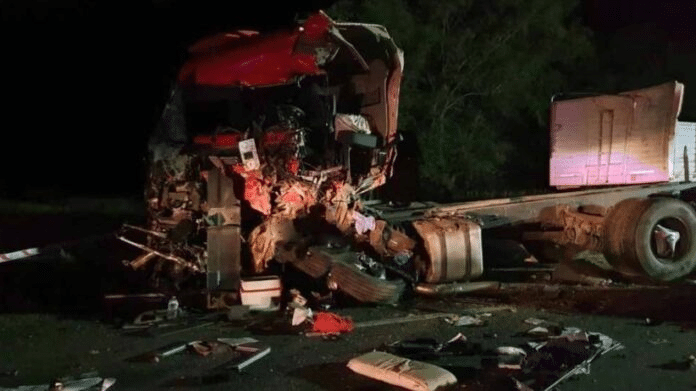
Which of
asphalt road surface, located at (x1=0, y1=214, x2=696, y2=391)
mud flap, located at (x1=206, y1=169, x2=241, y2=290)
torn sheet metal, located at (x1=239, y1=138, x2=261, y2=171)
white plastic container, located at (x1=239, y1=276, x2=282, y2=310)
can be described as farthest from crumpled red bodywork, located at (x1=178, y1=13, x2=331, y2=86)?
asphalt road surface, located at (x1=0, y1=214, x2=696, y2=391)

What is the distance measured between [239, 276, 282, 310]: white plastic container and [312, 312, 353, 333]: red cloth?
0.99 metres

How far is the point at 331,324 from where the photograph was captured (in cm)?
712

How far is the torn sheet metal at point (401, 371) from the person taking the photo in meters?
5.33

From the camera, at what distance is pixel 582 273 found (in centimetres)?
973

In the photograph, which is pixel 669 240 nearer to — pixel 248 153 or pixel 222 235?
pixel 248 153

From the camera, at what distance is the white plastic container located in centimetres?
795

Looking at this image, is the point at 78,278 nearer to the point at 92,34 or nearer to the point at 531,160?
the point at 531,160

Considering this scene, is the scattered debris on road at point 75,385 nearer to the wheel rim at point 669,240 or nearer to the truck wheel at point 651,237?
the truck wheel at point 651,237

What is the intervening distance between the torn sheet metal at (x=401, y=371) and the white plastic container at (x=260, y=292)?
7.35 feet

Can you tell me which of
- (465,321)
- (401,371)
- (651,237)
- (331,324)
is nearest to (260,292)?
(331,324)

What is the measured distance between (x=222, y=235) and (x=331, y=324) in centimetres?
179

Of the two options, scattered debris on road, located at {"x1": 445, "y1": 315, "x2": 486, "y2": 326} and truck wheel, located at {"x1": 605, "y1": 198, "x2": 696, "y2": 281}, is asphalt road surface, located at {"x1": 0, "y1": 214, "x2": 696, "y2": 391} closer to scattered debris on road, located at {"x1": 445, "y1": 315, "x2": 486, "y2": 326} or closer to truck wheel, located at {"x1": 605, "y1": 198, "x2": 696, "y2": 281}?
scattered debris on road, located at {"x1": 445, "y1": 315, "x2": 486, "y2": 326}

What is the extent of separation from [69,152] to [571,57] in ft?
Result: 53.0

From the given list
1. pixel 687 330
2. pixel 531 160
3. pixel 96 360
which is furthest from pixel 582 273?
pixel 531 160
